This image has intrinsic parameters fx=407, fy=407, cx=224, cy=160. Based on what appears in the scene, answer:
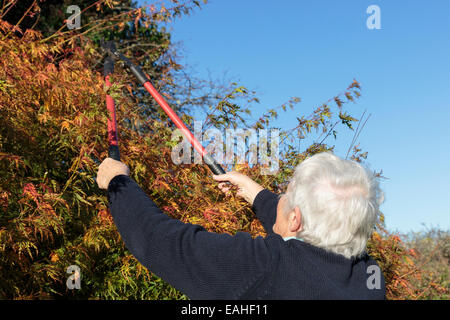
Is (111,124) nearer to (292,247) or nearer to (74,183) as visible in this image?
(74,183)

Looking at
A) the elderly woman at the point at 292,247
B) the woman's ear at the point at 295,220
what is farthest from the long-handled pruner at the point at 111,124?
the woman's ear at the point at 295,220

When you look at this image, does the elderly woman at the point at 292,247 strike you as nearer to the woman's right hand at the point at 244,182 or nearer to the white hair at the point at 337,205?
the white hair at the point at 337,205

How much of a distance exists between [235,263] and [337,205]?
1.34ft

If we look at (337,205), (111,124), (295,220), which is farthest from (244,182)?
(337,205)

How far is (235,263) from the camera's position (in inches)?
54.6

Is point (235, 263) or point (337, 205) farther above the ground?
point (337, 205)

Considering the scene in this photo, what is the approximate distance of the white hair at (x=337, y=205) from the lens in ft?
4.67

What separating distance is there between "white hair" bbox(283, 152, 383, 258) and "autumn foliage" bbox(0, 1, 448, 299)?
1580 mm

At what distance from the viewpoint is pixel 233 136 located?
362 centimetres

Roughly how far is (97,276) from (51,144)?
1.09m

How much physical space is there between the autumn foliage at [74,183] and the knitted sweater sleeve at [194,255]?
4.28 ft

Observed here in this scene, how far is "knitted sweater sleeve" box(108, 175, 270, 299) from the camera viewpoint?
4.53 feet

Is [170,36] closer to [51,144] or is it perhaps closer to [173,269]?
[51,144]
